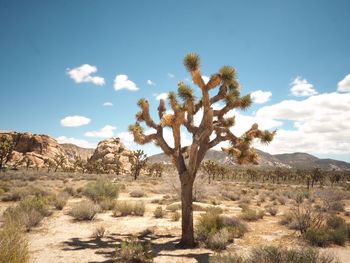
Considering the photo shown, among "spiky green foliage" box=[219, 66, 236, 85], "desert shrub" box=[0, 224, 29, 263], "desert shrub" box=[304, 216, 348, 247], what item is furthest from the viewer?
"desert shrub" box=[304, 216, 348, 247]

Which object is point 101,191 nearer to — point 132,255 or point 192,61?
point 132,255

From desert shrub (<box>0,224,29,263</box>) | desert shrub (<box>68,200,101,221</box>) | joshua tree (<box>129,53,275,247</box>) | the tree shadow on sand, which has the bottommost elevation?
the tree shadow on sand

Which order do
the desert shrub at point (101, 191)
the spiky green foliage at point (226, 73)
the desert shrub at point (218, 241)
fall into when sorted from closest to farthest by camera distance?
1. the desert shrub at point (218, 241)
2. the spiky green foliage at point (226, 73)
3. the desert shrub at point (101, 191)

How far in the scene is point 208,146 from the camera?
29.8ft

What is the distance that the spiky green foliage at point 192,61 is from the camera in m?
8.53

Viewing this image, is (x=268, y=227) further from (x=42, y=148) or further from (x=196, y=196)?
(x=42, y=148)

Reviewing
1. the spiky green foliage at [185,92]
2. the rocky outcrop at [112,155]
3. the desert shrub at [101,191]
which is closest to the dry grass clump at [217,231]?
the spiky green foliage at [185,92]

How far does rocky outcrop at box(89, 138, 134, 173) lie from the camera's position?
82.0 meters

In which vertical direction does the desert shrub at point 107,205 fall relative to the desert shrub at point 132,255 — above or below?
above

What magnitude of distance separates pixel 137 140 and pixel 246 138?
145 inches

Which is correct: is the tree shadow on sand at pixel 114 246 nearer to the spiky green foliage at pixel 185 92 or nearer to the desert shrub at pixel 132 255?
the desert shrub at pixel 132 255

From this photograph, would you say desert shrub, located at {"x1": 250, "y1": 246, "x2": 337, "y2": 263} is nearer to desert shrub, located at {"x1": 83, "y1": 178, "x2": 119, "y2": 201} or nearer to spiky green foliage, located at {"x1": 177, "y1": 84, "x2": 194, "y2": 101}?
spiky green foliage, located at {"x1": 177, "y1": 84, "x2": 194, "y2": 101}

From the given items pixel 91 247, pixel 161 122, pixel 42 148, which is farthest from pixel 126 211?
pixel 42 148

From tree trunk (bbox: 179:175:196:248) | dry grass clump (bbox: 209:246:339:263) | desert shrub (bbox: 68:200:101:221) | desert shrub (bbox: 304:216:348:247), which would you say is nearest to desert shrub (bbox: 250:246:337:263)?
dry grass clump (bbox: 209:246:339:263)
